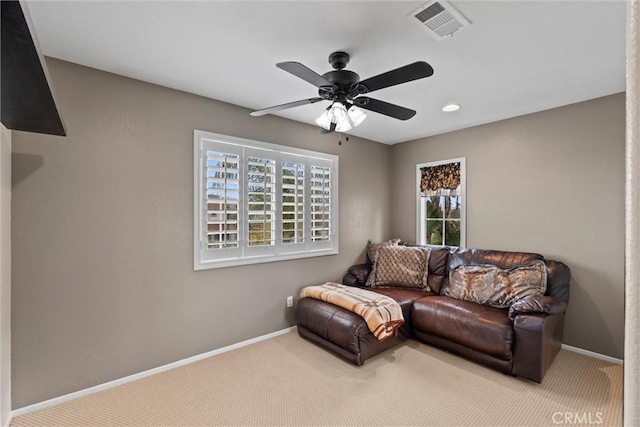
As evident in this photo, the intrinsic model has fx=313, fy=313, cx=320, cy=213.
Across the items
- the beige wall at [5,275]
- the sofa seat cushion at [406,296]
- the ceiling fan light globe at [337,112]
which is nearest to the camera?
the beige wall at [5,275]

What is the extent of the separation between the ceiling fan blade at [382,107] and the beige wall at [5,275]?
7.91 feet

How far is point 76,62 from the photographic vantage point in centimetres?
243

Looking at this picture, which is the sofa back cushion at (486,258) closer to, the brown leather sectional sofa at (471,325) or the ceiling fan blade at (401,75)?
the brown leather sectional sofa at (471,325)

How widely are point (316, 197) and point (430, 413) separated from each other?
2.59m

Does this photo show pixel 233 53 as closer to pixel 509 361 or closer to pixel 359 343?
pixel 359 343

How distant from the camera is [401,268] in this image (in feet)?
13.3

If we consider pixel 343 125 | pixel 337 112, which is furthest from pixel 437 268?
pixel 337 112

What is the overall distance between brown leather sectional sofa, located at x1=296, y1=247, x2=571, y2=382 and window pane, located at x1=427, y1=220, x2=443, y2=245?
699mm

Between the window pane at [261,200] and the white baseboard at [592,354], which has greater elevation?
the window pane at [261,200]

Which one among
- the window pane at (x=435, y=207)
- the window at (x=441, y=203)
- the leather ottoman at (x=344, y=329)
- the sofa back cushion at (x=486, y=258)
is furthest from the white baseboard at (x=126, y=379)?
the window pane at (x=435, y=207)

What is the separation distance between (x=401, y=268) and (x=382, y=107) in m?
2.32

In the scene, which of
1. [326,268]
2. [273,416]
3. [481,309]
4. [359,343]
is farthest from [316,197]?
[273,416]

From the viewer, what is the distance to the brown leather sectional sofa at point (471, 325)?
265 cm

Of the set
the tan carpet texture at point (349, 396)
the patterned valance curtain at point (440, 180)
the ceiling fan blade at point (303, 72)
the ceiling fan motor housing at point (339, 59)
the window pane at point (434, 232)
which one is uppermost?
the ceiling fan motor housing at point (339, 59)
